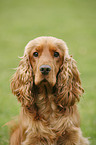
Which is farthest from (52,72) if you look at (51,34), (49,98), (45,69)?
(51,34)

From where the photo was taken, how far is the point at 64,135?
12.8ft

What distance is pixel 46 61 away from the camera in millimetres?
3578

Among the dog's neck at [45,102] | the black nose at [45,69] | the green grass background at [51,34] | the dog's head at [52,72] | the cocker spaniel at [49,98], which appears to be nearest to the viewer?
the black nose at [45,69]

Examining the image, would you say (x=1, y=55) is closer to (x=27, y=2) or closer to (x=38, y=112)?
(x=38, y=112)

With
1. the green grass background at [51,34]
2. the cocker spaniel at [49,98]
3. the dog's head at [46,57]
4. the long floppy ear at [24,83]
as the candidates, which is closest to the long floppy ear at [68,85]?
the cocker spaniel at [49,98]

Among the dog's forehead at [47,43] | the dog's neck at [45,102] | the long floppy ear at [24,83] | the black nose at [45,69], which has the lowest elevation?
the dog's neck at [45,102]

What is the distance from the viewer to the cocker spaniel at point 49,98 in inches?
150

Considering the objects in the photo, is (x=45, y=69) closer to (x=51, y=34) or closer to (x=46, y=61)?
(x=46, y=61)

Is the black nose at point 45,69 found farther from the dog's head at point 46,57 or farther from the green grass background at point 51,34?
the green grass background at point 51,34

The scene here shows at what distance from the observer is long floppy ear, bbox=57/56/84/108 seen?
389 centimetres

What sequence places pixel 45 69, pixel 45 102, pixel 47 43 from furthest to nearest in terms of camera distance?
pixel 45 102 → pixel 47 43 → pixel 45 69

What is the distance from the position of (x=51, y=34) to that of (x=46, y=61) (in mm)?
13385

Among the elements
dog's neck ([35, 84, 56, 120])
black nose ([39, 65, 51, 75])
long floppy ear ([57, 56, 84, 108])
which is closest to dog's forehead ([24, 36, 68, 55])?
long floppy ear ([57, 56, 84, 108])

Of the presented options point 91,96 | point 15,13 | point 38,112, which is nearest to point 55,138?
point 38,112
